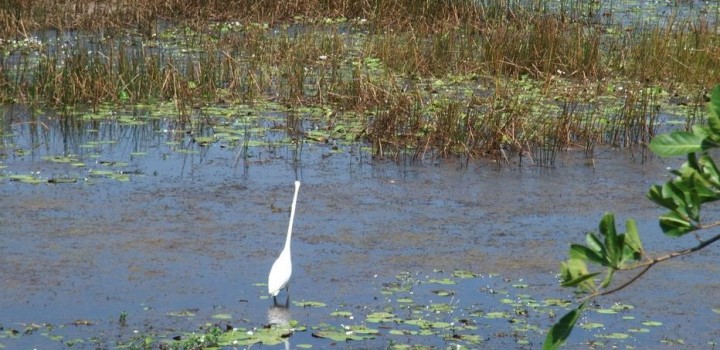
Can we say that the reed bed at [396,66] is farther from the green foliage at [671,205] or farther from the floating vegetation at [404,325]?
the green foliage at [671,205]

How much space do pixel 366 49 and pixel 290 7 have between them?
2.73m

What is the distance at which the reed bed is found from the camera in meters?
8.94

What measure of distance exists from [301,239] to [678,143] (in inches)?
176

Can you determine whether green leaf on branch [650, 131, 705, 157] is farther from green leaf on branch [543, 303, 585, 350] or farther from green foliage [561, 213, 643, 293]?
green leaf on branch [543, 303, 585, 350]

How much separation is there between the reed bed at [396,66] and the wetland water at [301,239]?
1.30ft

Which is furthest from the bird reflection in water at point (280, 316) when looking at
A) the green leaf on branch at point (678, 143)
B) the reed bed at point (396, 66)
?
the reed bed at point (396, 66)

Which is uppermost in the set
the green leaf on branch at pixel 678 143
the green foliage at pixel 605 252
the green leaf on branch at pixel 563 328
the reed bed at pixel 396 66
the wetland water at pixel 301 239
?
the green leaf on branch at pixel 678 143

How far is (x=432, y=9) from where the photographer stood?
1369 cm

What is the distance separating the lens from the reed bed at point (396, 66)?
8.94 meters

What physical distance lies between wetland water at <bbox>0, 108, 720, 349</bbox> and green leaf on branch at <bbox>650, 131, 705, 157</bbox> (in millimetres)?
2812

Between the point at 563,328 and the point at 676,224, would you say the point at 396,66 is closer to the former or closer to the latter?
the point at 676,224

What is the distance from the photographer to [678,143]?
223 centimetres

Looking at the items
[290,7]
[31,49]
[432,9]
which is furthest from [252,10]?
[31,49]

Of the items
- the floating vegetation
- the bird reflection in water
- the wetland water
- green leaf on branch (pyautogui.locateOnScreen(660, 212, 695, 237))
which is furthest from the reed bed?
green leaf on branch (pyautogui.locateOnScreen(660, 212, 695, 237))
